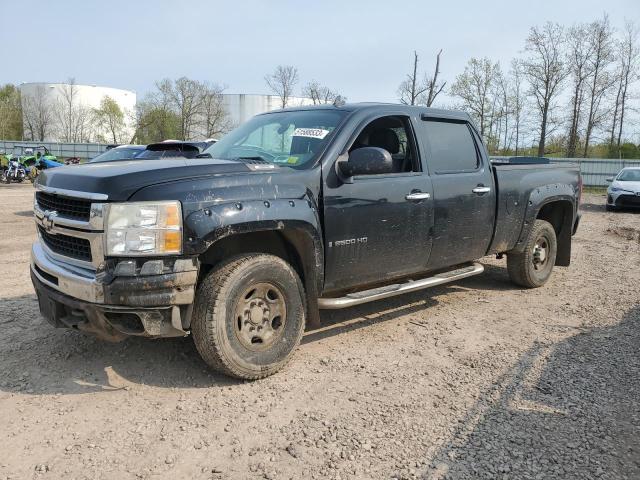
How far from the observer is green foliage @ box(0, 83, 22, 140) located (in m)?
62.1

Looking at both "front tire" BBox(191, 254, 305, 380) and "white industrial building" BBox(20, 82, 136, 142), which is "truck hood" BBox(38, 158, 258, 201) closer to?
"front tire" BBox(191, 254, 305, 380)

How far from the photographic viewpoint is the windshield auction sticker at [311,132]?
13.8 ft

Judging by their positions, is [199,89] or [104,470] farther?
[199,89]

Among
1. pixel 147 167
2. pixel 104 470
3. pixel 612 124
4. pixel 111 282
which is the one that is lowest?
pixel 104 470

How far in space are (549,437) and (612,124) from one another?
41232 mm

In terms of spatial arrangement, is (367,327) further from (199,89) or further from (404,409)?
(199,89)

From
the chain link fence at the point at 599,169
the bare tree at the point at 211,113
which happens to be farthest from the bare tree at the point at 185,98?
the chain link fence at the point at 599,169

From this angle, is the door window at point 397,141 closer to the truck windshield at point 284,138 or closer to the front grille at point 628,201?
the truck windshield at point 284,138

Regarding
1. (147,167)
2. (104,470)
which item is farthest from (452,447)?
(147,167)

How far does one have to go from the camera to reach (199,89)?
194ft

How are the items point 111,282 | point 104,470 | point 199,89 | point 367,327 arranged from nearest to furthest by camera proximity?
point 104,470 → point 111,282 → point 367,327 → point 199,89

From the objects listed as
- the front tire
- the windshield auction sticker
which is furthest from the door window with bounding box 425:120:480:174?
the front tire

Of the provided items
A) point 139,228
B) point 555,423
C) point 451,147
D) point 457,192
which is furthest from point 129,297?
point 451,147

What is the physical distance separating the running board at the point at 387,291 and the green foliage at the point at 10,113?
69.3m
